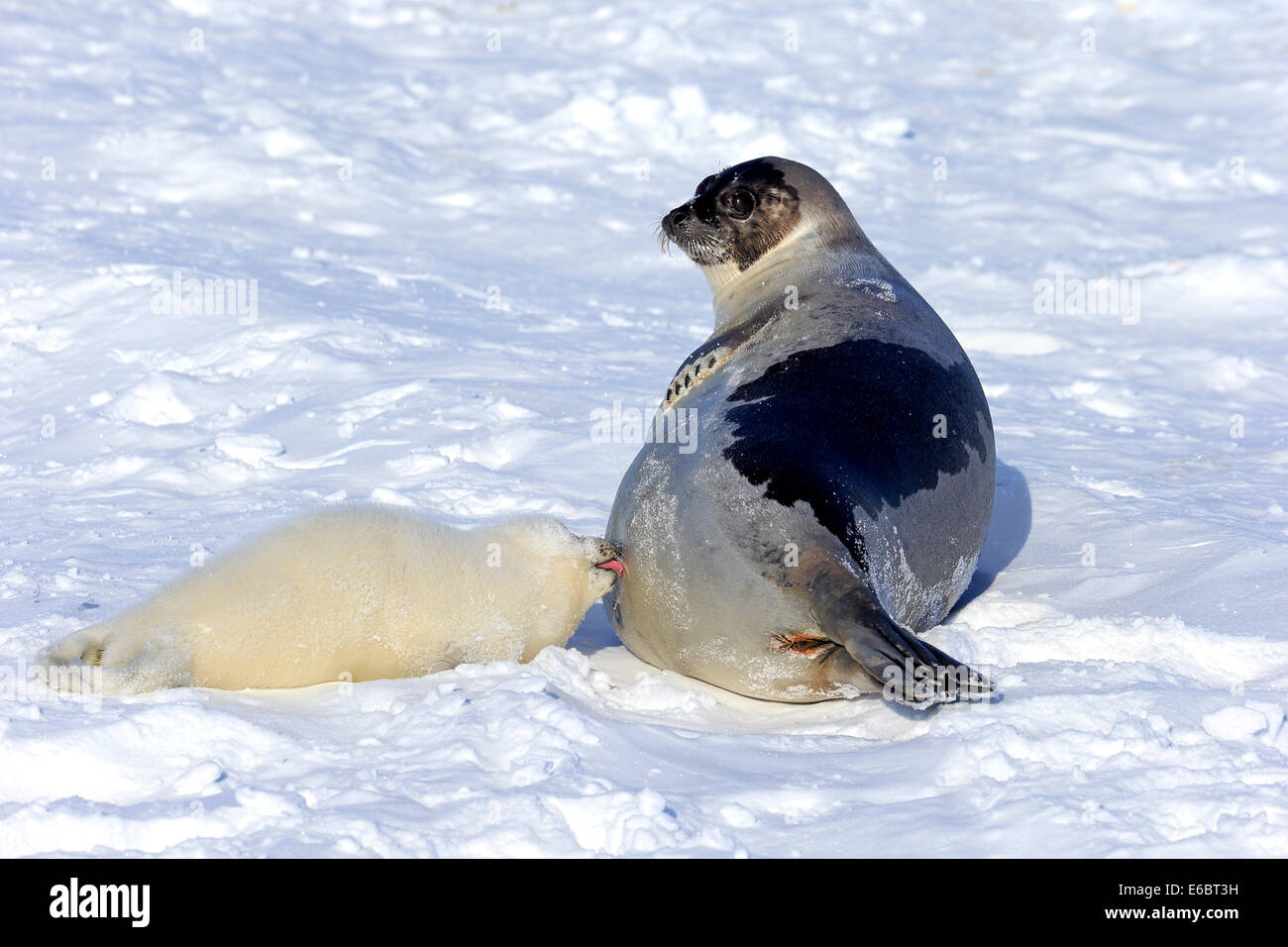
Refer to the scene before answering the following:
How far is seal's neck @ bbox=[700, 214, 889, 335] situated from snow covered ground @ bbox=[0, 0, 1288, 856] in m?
0.76

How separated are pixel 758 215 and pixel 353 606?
1.86 metres

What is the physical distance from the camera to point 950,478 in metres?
3.16

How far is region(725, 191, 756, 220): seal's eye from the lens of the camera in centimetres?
399

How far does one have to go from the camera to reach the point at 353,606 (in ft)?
8.94

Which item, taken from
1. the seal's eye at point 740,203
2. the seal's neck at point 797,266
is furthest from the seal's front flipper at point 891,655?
the seal's eye at point 740,203

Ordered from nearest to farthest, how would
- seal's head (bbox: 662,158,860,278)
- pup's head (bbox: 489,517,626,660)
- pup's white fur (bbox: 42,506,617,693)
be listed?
pup's white fur (bbox: 42,506,617,693)
pup's head (bbox: 489,517,626,660)
seal's head (bbox: 662,158,860,278)

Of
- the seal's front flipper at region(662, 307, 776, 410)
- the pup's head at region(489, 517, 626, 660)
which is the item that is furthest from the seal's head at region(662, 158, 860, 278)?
the pup's head at region(489, 517, 626, 660)

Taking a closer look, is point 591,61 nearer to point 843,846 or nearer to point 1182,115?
point 1182,115

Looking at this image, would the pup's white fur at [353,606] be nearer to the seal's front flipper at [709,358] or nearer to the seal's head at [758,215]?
the seal's front flipper at [709,358]

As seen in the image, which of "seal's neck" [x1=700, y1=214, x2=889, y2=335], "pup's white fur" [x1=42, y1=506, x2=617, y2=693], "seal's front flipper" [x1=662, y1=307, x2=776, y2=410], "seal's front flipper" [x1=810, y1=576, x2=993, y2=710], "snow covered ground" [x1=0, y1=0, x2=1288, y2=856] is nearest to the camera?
"snow covered ground" [x1=0, y1=0, x2=1288, y2=856]

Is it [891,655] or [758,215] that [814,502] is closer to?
[891,655]

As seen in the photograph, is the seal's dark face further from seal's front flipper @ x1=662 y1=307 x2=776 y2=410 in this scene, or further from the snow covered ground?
the snow covered ground

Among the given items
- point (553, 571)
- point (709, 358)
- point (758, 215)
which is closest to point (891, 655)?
point (553, 571)

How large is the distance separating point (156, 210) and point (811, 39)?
5.54 meters
